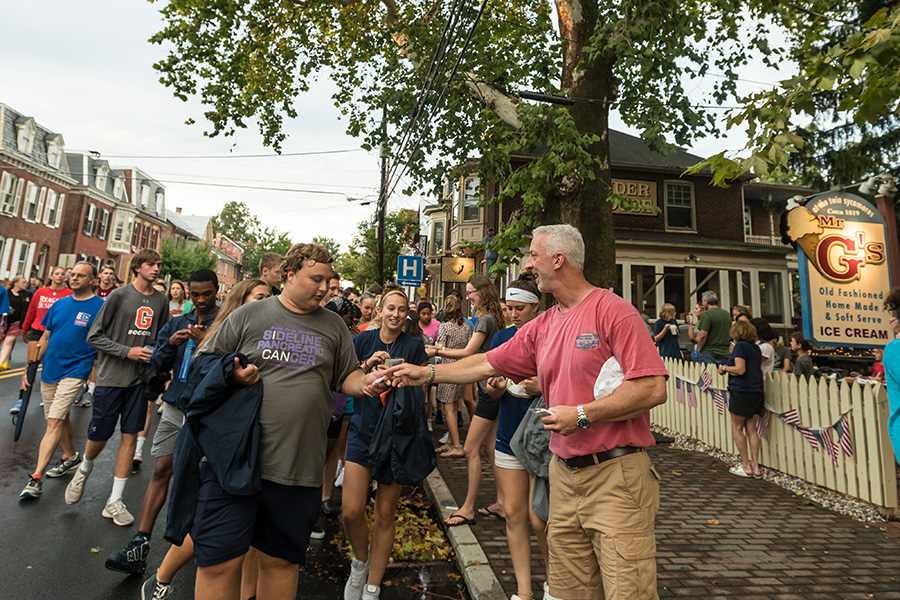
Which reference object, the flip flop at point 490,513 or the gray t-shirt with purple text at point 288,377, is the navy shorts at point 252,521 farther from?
the flip flop at point 490,513

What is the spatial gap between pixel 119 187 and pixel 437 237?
92.0ft

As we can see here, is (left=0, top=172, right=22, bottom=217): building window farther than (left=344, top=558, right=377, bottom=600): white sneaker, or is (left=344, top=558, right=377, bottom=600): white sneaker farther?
(left=0, top=172, right=22, bottom=217): building window

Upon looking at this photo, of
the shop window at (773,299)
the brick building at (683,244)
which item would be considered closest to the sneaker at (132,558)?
the brick building at (683,244)

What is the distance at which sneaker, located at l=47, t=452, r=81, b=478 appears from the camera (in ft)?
18.1

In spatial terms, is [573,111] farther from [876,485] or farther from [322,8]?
[322,8]

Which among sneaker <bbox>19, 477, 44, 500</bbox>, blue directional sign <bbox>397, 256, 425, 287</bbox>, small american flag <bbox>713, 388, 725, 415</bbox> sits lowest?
sneaker <bbox>19, 477, 44, 500</bbox>

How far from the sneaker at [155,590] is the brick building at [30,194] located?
3582 centimetres

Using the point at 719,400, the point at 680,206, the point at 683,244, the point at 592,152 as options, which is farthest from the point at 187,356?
the point at 680,206

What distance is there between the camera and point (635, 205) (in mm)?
9047

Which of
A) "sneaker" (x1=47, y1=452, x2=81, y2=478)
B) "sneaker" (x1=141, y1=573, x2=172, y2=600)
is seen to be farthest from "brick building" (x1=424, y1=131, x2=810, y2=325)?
"sneaker" (x1=141, y1=573, x2=172, y2=600)

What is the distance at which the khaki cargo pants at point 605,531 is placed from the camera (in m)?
2.17

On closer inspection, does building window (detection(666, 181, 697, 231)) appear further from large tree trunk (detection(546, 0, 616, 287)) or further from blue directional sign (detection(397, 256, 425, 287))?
large tree trunk (detection(546, 0, 616, 287))

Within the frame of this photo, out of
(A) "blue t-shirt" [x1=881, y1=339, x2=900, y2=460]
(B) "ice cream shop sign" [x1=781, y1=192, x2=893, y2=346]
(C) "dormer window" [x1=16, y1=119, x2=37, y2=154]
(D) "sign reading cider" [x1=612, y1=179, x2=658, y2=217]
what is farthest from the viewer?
(C) "dormer window" [x1=16, y1=119, x2=37, y2=154]

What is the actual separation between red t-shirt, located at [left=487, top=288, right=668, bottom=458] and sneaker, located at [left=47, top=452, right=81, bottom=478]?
5.76 m
